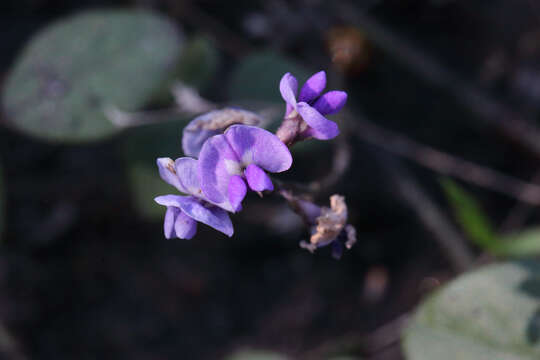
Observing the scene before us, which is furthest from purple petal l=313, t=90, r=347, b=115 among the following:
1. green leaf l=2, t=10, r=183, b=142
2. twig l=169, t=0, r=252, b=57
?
twig l=169, t=0, r=252, b=57

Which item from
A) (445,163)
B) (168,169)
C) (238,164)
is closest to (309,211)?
(238,164)

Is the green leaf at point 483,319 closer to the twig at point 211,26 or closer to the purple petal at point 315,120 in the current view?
the purple petal at point 315,120

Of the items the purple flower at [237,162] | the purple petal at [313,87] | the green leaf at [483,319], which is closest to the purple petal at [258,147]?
the purple flower at [237,162]

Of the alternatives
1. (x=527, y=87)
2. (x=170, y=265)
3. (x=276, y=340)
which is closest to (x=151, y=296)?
(x=170, y=265)

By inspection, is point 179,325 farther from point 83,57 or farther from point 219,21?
point 219,21

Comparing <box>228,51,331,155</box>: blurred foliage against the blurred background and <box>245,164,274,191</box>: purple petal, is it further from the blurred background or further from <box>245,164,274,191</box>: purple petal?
<box>245,164,274,191</box>: purple petal

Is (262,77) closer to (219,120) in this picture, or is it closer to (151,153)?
(151,153)
